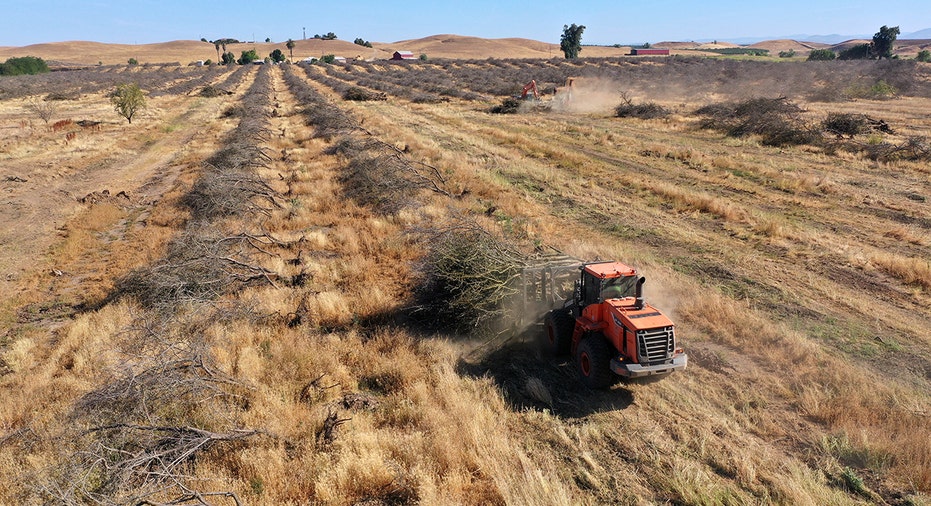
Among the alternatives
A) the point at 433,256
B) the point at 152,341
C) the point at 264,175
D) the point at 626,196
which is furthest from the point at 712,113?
the point at 152,341

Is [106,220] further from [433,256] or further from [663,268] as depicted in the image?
[663,268]

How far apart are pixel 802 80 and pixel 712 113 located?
107 ft

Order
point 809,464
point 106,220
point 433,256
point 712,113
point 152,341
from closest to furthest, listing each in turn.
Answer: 1. point 809,464
2. point 152,341
3. point 433,256
4. point 106,220
5. point 712,113

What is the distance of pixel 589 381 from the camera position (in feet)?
23.7

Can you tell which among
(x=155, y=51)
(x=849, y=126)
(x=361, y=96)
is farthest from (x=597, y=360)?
(x=155, y=51)

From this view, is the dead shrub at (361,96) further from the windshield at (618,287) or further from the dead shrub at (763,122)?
the windshield at (618,287)

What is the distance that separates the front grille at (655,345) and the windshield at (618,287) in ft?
3.30

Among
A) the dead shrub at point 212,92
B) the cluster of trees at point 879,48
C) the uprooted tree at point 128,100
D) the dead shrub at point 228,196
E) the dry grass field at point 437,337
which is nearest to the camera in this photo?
the dry grass field at point 437,337

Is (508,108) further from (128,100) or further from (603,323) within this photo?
(603,323)

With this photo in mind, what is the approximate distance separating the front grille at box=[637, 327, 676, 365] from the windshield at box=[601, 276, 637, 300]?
100 centimetres

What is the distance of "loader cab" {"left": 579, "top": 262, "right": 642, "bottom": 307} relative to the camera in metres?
7.23

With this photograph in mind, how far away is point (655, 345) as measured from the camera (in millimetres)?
6375

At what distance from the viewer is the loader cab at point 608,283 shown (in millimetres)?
7230

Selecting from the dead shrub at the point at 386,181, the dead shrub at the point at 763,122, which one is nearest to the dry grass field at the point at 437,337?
the dead shrub at the point at 386,181
